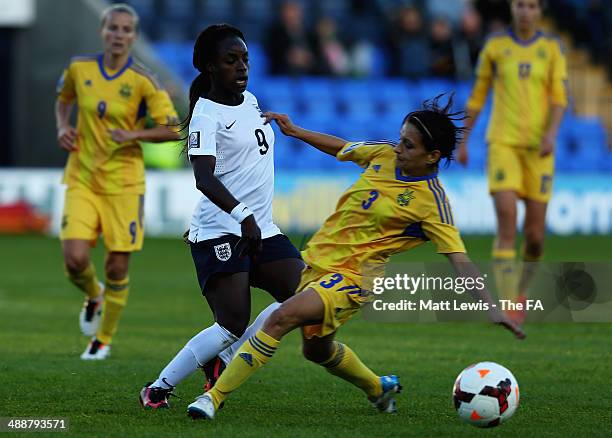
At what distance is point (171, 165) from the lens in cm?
2108

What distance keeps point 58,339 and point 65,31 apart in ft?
46.6

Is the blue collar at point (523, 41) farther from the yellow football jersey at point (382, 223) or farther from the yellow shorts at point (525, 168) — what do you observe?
the yellow football jersey at point (382, 223)

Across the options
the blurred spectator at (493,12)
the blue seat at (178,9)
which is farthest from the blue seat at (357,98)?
the blue seat at (178,9)

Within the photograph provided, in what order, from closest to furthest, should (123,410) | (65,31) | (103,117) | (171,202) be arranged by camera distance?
(123,410) < (103,117) < (171,202) < (65,31)

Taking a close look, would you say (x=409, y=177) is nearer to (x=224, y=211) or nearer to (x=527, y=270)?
(x=224, y=211)

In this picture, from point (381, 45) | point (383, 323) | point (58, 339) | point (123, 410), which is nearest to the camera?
point (123, 410)

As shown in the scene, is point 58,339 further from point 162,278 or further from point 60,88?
point 162,278

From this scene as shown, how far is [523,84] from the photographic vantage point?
35.0ft

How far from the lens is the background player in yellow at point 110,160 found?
8805 millimetres

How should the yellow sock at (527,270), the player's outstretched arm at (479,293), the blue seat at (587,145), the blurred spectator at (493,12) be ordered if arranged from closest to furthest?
the player's outstretched arm at (479,293), the yellow sock at (527,270), the blurred spectator at (493,12), the blue seat at (587,145)

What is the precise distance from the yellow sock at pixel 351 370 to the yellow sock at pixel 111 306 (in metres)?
2.61

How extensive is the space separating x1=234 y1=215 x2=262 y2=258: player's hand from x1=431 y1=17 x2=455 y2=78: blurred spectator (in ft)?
55.6

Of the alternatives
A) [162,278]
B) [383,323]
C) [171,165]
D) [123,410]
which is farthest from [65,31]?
[123,410]

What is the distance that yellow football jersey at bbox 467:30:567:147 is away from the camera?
10594 millimetres
